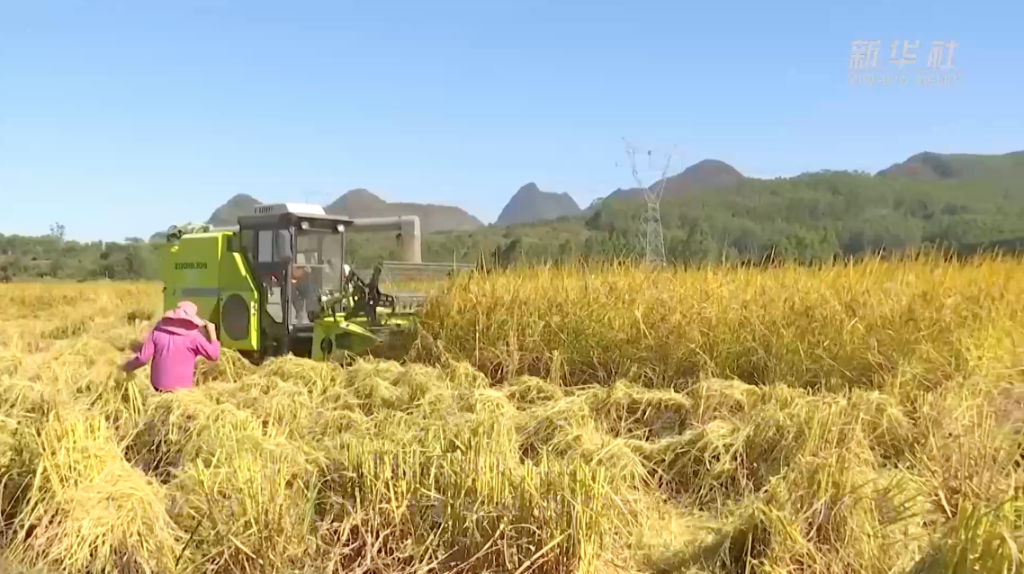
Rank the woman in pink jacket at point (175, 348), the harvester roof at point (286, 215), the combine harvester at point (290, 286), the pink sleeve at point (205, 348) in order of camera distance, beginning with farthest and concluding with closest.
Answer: the harvester roof at point (286, 215), the combine harvester at point (290, 286), the pink sleeve at point (205, 348), the woman in pink jacket at point (175, 348)

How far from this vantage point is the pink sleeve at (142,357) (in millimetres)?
5422

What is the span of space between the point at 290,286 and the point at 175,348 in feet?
9.33

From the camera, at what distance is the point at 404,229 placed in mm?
10203

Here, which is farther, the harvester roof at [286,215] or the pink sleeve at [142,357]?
the harvester roof at [286,215]

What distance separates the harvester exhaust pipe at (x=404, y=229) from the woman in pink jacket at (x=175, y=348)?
4.30 m

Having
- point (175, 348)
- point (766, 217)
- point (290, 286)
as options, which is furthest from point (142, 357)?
point (766, 217)

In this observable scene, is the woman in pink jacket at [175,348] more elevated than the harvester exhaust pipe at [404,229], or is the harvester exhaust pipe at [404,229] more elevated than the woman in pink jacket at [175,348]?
the harvester exhaust pipe at [404,229]

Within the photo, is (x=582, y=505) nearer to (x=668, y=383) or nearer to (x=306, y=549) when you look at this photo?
(x=306, y=549)

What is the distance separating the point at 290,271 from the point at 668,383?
4.47 meters

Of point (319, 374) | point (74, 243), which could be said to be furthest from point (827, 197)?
point (319, 374)

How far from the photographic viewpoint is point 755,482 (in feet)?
14.2

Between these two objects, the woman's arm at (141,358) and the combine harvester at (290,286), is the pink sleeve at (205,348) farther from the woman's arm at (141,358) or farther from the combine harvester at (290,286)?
the combine harvester at (290,286)

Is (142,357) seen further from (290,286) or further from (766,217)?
(766,217)

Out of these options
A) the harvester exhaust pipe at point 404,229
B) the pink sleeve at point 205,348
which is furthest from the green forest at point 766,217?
the pink sleeve at point 205,348
